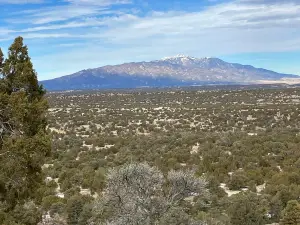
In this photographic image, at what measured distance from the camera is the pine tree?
1142 centimetres

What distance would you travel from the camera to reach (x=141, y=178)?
1319cm

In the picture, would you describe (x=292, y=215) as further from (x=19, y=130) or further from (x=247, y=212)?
(x=19, y=130)

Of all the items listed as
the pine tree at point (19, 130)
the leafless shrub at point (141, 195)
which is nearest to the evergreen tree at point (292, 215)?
the leafless shrub at point (141, 195)

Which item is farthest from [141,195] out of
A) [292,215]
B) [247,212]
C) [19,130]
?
[292,215]

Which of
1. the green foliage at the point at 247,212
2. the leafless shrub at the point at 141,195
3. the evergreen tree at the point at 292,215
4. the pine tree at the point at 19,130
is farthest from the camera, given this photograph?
the green foliage at the point at 247,212

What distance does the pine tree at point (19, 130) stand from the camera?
37.5 feet

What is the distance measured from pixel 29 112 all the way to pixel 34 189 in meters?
2.28

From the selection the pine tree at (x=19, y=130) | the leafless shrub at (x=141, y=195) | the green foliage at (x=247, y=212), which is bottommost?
the green foliage at (x=247, y=212)

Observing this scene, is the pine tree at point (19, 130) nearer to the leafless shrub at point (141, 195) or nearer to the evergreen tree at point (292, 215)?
the leafless shrub at point (141, 195)

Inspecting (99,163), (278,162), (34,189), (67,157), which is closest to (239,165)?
(278,162)

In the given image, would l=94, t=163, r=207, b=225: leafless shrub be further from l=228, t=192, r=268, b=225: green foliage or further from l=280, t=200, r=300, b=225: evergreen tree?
l=280, t=200, r=300, b=225: evergreen tree

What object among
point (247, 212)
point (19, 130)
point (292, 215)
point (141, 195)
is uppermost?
point (19, 130)

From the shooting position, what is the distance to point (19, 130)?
11969 mm

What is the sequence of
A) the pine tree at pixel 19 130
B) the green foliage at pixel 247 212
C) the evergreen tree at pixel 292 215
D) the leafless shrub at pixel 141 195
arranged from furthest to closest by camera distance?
1. the green foliage at pixel 247 212
2. the evergreen tree at pixel 292 215
3. the leafless shrub at pixel 141 195
4. the pine tree at pixel 19 130
